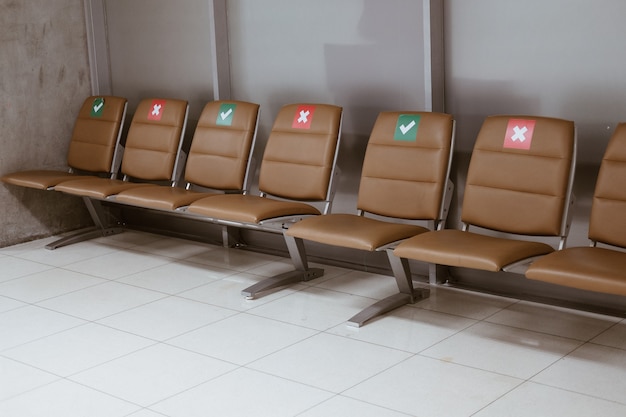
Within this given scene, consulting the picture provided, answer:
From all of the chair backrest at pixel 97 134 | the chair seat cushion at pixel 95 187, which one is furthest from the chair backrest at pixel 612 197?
the chair backrest at pixel 97 134

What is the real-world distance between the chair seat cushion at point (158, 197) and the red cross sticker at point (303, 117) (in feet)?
2.26

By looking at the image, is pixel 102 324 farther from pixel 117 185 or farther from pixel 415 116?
pixel 415 116

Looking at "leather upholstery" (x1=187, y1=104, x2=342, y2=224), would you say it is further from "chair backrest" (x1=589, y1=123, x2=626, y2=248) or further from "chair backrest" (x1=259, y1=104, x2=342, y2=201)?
"chair backrest" (x1=589, y1=123, x2=626, y2=248)

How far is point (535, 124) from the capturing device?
4027 millimetres

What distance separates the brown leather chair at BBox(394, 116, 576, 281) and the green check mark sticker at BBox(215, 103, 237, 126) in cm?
167

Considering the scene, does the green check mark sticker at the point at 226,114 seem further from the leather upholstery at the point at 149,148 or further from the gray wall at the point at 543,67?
the gray wall at the point at 543,67

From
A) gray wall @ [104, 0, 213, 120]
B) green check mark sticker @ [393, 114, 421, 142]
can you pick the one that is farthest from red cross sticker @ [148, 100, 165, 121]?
green check mark sticker @ [393, 114, 421, 142]

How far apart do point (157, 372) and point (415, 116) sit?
6.14ft

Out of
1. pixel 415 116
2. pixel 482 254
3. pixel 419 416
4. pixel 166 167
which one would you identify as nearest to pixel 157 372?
pixel 419 416

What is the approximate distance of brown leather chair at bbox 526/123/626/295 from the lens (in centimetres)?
328

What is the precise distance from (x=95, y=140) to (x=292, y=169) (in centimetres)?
187

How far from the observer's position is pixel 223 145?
5215 millimetres

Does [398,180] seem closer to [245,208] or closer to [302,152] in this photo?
[302,152]

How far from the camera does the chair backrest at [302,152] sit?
185 inches
